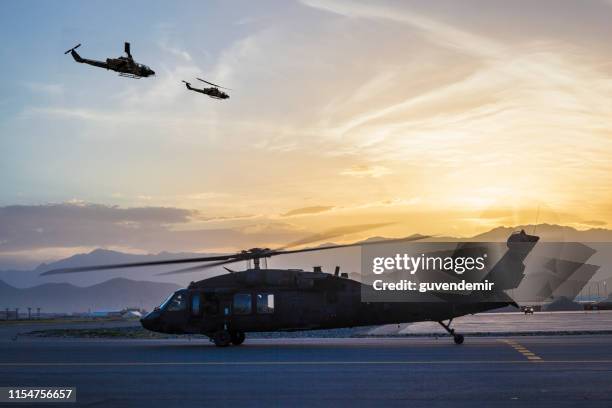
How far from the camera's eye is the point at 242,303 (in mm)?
36156

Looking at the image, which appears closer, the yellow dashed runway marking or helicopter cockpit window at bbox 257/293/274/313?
the yellow dashed runway marking

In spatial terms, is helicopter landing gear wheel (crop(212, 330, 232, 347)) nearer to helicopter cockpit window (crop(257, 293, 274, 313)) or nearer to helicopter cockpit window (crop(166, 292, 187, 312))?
helicopter cockpit window (crop(257, 293, 274, 313))

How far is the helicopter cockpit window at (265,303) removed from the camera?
3588cm

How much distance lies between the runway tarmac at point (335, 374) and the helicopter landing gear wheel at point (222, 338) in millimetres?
2422

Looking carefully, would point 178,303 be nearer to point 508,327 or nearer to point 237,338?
point 237,338

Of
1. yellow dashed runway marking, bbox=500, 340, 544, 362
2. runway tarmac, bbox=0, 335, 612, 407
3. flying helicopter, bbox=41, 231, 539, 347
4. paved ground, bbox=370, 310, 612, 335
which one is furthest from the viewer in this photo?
paved ground, bbox=370, 310, 612, 335

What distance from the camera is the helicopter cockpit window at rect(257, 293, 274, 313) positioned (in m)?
35.9

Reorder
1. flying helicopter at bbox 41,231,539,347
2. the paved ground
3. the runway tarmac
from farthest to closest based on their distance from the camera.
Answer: the paved ground < flying helicopter at bbox 41,231,539,347 < the runway tarmac

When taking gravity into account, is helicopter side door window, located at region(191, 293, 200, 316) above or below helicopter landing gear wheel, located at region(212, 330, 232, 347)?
above

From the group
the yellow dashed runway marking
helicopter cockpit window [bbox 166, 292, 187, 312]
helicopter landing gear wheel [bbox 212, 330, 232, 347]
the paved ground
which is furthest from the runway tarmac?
the paved ground

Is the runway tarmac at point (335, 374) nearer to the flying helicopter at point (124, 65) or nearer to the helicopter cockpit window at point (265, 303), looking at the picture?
the helicopter cockpit window at point (265, 303)

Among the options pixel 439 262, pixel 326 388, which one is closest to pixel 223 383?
pixel 326 388

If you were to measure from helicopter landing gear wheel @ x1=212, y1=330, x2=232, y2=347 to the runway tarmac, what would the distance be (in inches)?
95.4

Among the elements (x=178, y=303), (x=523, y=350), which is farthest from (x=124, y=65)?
(x=523, y=350)
